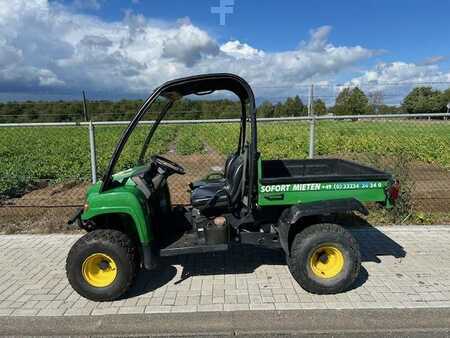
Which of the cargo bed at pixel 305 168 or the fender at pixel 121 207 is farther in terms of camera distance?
the cargo bed at pixel 305 168

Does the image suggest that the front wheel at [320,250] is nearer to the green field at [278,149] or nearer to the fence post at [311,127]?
the fence post at [311,127]

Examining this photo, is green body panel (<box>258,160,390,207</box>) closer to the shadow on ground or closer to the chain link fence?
the shadow on ground

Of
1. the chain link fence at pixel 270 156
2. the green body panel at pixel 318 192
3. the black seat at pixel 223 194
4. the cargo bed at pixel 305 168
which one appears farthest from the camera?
the chain link fence at pixel 270 156

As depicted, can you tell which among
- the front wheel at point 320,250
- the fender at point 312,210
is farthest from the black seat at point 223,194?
the front wheel at point 320,250

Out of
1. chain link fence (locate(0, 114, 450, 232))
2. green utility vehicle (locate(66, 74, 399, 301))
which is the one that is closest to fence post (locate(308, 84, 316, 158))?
chain link fence (locate(0, 114, 450, 232))

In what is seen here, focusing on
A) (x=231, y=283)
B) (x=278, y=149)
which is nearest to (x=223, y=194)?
(x=231, y=283)

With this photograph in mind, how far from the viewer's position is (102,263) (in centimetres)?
322

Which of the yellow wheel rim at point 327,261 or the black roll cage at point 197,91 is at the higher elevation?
the black roll cage at point 197,91

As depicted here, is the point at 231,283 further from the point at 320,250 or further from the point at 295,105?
the point at 295,105

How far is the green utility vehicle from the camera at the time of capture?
10.3ft

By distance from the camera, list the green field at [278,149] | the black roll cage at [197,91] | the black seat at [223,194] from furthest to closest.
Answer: the green field at [278,149], the black seat at [223,194], the black roll cage at [197,91]

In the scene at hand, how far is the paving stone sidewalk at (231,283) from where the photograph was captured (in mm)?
3102

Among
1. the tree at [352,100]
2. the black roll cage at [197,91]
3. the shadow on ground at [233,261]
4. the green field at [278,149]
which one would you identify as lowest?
the shadow on ground at [233,261]

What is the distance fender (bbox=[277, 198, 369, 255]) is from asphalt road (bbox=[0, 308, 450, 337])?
2.13 ft
